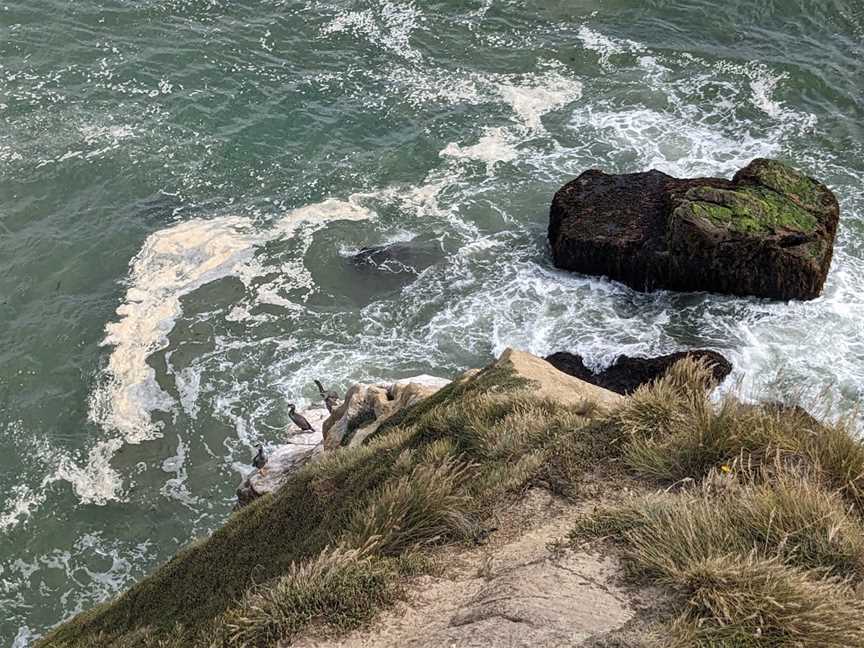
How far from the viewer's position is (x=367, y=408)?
43.9 ft

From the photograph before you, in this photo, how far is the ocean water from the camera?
662 inches

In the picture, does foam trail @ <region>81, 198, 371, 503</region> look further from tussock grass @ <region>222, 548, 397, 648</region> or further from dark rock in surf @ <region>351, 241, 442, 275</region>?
tussock grass @ <region>222, 548, 397, 648</region>

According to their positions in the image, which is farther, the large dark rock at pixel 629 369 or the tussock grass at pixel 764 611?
the large dark rock at pixel 629 369

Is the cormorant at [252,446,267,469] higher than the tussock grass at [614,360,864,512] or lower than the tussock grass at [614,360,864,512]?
lower

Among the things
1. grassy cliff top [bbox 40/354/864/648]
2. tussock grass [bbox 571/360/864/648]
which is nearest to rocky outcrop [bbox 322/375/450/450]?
grassy cliff top [bbox 40/354/864/648]

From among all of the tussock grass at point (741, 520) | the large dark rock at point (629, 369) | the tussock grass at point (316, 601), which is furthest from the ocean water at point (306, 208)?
the tussock grass at point (741, 520)

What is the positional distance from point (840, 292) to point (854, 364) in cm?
232

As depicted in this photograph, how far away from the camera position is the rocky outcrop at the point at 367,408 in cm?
1242

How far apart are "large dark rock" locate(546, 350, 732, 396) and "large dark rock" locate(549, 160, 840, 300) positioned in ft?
8.41

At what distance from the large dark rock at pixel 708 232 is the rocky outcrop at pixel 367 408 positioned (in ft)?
24.1

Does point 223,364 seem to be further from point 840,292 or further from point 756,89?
point 756,89

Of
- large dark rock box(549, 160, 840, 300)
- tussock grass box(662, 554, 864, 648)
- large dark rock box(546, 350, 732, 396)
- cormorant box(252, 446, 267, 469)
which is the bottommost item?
cormorant box(252, 446, 267, 469)

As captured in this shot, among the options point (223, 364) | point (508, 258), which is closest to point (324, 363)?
point (223, 364)

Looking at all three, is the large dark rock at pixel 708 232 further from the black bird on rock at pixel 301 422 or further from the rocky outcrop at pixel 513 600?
the rocky outcrop at pixel 513 600
